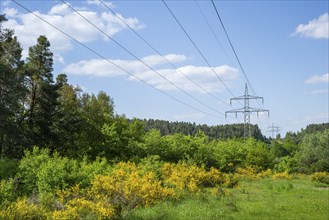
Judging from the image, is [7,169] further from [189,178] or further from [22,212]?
[22,212]

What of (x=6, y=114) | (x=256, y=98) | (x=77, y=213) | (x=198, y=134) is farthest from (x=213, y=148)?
(x=77, y=213)

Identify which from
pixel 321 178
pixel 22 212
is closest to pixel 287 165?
pixel 321 178

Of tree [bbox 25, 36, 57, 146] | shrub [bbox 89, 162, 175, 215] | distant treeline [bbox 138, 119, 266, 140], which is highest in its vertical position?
distant treeline [bbox 138, 119, 266, 140]

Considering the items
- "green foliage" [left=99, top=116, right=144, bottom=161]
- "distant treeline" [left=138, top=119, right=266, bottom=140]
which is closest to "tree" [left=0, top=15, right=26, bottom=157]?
"green foliage" [left=99, top=116, right=144, bottom=161]

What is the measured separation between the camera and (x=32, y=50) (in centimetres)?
3822

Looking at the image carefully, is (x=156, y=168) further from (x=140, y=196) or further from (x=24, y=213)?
(x=24, y=213)

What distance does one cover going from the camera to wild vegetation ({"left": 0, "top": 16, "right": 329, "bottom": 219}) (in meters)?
15.6

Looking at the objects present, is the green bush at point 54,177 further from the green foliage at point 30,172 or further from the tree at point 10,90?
the tree at point 10,90

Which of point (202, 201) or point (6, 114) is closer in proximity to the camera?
point (202, 201)

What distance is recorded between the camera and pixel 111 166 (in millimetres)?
24844

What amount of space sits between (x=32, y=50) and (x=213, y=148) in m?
25.3

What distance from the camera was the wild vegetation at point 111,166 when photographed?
51.2 ft

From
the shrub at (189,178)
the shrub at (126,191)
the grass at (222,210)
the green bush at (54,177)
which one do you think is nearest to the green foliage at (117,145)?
the shrub at (189,178)

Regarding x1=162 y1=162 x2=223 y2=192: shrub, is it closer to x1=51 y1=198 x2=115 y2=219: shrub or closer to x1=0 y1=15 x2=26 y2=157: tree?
x1=51 y1=198 x2=115 y2=219: shrub
